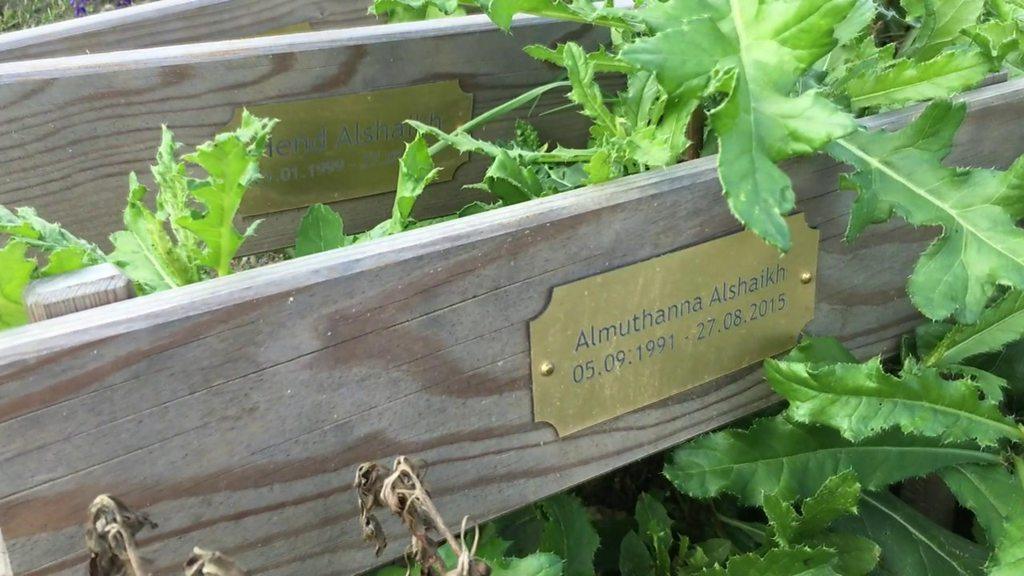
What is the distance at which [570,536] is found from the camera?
109cm

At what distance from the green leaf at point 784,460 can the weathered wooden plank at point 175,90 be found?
26.7 inches

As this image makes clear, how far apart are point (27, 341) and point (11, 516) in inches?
5.3

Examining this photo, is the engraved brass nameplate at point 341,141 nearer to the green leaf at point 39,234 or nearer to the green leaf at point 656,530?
the green leaf at point 39,234

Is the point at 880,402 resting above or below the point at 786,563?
above

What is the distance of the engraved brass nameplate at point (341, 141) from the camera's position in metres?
1.28

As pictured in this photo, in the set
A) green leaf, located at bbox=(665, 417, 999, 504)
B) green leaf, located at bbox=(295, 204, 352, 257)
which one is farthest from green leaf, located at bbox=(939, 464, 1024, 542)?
green leaf, located at bbox=(295, 204, 352, 257)

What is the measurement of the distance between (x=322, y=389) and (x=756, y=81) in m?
0.47

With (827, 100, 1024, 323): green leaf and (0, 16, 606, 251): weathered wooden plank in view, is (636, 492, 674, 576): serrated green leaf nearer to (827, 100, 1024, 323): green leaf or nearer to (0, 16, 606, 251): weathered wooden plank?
(827, 100, 1024, 323): green leaf

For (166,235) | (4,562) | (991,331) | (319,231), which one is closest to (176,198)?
(166,235)

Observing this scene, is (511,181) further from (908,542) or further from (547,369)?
(908,542)

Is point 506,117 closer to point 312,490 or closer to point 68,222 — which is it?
point 68,222

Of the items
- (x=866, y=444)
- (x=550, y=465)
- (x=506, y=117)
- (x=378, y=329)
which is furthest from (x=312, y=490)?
(x=506, y=117)

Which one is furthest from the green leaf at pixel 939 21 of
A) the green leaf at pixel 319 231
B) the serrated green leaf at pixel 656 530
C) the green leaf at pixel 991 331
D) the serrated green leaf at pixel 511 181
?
the green leaf at pixel 319 231

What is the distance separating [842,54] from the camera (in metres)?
1.14
